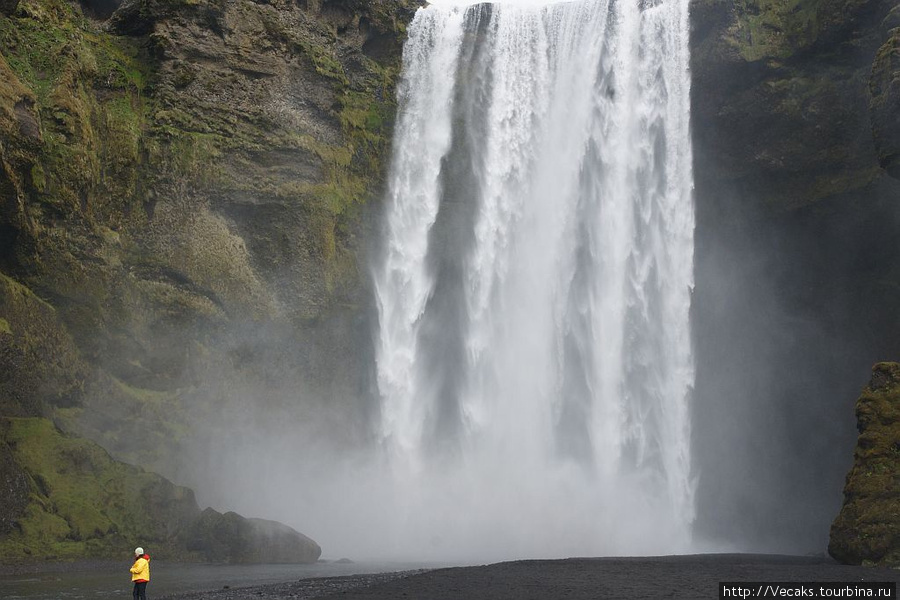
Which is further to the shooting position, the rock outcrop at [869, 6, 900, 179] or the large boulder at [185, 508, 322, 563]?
the large boulder at [185, 508, 322, 563]

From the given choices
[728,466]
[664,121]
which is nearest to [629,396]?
[728,466]

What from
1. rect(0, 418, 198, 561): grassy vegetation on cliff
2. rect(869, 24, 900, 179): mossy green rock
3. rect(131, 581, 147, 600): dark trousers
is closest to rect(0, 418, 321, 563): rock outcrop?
rect(0, 418, 198, 561): grassy vegetation on cliff

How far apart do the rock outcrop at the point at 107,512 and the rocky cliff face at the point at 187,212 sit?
195cm

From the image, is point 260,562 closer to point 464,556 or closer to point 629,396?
point 464,556

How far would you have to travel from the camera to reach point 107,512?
2844cm

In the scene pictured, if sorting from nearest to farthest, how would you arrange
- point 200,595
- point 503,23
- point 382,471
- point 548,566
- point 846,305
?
point 200,595
point 548,566
point 846,305
point 382,471
point 503,23

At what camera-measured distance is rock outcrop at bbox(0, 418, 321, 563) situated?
2692 cm

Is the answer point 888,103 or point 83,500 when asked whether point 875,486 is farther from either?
point 83,500

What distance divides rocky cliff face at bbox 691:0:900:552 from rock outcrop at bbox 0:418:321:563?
1897cm

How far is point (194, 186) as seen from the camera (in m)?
37.6

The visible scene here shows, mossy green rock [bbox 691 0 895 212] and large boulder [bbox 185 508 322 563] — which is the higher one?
mossy green rock [bbox 691 0 895 212]

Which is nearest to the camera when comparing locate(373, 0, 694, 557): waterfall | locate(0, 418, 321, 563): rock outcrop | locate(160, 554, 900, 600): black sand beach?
locate(160, 554, 900, 600): black sand beach

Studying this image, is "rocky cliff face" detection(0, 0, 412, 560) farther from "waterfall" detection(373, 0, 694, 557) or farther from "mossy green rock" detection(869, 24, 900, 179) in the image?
"mossy green rock" detection(869, 24, 900, 179)

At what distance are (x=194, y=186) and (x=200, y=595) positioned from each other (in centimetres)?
2214
